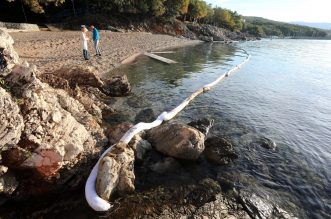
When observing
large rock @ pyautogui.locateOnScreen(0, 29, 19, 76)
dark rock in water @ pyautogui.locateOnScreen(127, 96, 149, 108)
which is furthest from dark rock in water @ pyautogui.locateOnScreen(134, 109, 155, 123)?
large rock @ pyautogui.locateOnScreen(0, 29, 19, 76)

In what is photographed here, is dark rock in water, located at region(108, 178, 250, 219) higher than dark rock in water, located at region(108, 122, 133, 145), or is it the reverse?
dark rock in water, located at region(108, 122, 133, 145)

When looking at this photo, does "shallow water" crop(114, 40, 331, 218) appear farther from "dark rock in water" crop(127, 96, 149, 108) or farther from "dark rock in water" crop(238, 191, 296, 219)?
"dark rock in water" crop(238, 191, 296, 219)

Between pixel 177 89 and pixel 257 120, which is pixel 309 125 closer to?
pixel 257 120

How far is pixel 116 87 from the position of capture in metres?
17.0

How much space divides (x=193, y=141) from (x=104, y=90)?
862 cm

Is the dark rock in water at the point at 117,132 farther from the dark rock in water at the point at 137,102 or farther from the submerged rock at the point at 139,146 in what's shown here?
the dark rock in water at the point at 137,102

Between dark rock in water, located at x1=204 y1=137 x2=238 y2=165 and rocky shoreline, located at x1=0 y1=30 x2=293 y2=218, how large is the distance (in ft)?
0.40

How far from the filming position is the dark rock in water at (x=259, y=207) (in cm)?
774

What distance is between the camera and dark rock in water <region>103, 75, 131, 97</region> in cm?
1675

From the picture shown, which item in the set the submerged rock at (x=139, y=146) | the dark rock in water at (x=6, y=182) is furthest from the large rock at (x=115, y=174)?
the dark rock in water at (x=6, y=182)

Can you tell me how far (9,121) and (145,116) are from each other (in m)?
7.76

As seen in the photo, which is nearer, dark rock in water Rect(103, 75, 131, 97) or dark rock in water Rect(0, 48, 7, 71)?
dark rock in water Rect(0, 48, 7, 71)

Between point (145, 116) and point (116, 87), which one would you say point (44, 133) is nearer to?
point (145, 116)

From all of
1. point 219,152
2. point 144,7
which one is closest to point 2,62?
point 219,152
